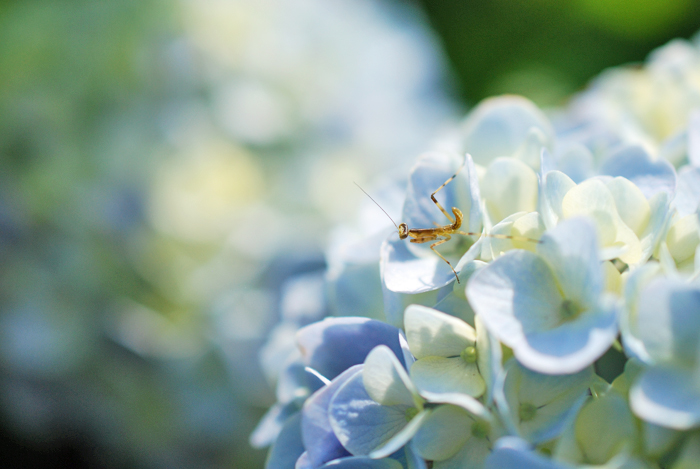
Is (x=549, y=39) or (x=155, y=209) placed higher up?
(x=155, y=209)

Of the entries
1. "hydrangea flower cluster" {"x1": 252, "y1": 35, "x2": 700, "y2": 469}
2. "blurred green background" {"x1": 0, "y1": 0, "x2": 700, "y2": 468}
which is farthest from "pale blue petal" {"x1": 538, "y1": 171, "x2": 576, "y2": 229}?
"blurred green background" {"x1": 0, "y1": 0, "x2": 700, "y2": 468}

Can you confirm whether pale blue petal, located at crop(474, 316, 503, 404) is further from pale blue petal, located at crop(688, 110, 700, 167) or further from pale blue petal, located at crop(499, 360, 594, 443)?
pale blue petal, located at crop(688, 110, 700, 167)

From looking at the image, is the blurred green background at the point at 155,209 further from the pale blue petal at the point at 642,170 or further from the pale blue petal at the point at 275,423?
the pale blue petal at the point at 642,170

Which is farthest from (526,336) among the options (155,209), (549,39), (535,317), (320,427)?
(549,39)

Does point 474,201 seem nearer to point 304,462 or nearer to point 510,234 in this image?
point 510,234

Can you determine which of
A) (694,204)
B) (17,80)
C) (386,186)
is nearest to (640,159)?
(694,204)

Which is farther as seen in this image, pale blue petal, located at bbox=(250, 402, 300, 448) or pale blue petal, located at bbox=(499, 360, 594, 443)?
pale blue petal, located at bbox=(250, 402, 300, 448)

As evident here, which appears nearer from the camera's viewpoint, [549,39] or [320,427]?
[320,427]

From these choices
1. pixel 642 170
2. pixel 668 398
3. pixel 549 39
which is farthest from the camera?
pixel 549 39
